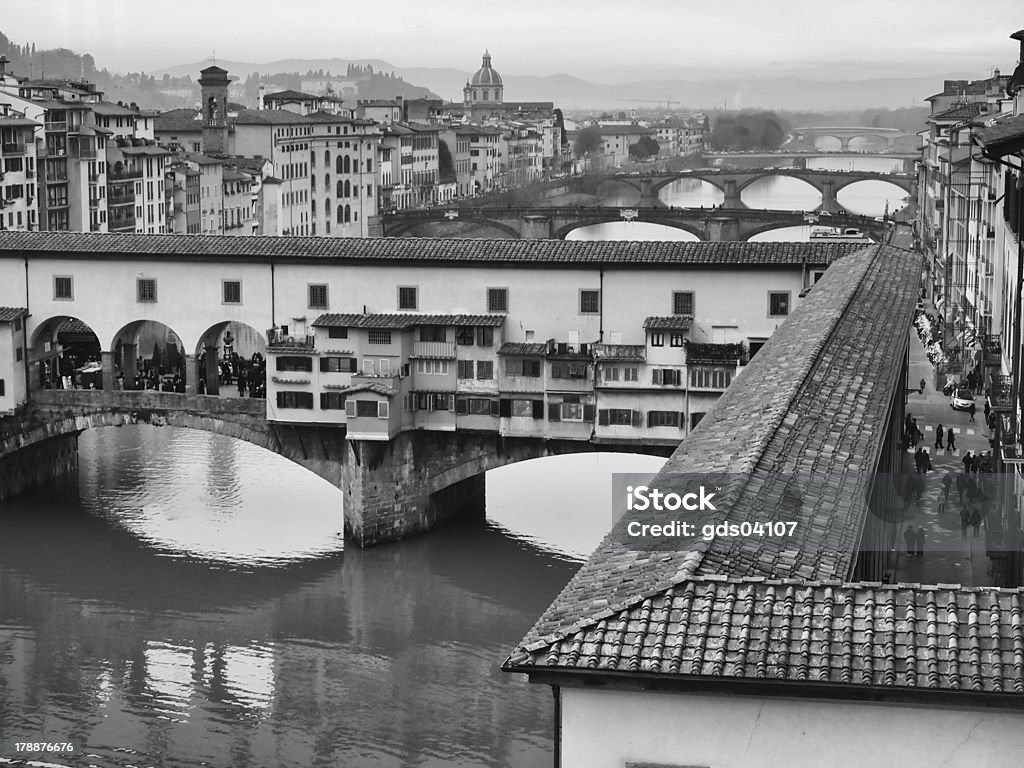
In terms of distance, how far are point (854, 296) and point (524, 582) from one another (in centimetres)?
667

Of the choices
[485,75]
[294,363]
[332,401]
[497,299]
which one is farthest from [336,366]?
[485,75]

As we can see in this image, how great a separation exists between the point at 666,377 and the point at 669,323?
78 centimetres

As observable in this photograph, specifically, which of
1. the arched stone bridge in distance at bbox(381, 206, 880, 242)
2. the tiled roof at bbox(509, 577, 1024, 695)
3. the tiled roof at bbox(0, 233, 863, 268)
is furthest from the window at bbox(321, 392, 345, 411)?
the arched stone bridge in distance at bbox(381, 206, 880, 242)

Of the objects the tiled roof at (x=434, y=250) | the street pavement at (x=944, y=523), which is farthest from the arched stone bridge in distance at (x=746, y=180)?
the street pavement at (x=944, y=523)

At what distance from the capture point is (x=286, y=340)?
26281 millimetres

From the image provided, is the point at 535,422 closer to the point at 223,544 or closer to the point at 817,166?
the point at 223,544

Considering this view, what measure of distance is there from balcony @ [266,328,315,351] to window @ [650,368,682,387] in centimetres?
506

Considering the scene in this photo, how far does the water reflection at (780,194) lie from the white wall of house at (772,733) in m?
86.8

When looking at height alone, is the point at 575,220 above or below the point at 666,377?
above

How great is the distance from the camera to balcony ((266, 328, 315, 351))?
84.9 ft

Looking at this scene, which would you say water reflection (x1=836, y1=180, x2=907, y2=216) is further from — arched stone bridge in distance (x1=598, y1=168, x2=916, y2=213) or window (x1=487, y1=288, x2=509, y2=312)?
window (x1=487, y1=288, x2=509, y2=312)

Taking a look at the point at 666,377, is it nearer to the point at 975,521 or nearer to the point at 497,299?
the point at 497,299

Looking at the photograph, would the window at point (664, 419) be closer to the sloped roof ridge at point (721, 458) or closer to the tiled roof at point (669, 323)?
the tiled roof at point (669, 323)

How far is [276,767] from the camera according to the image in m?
15.5
